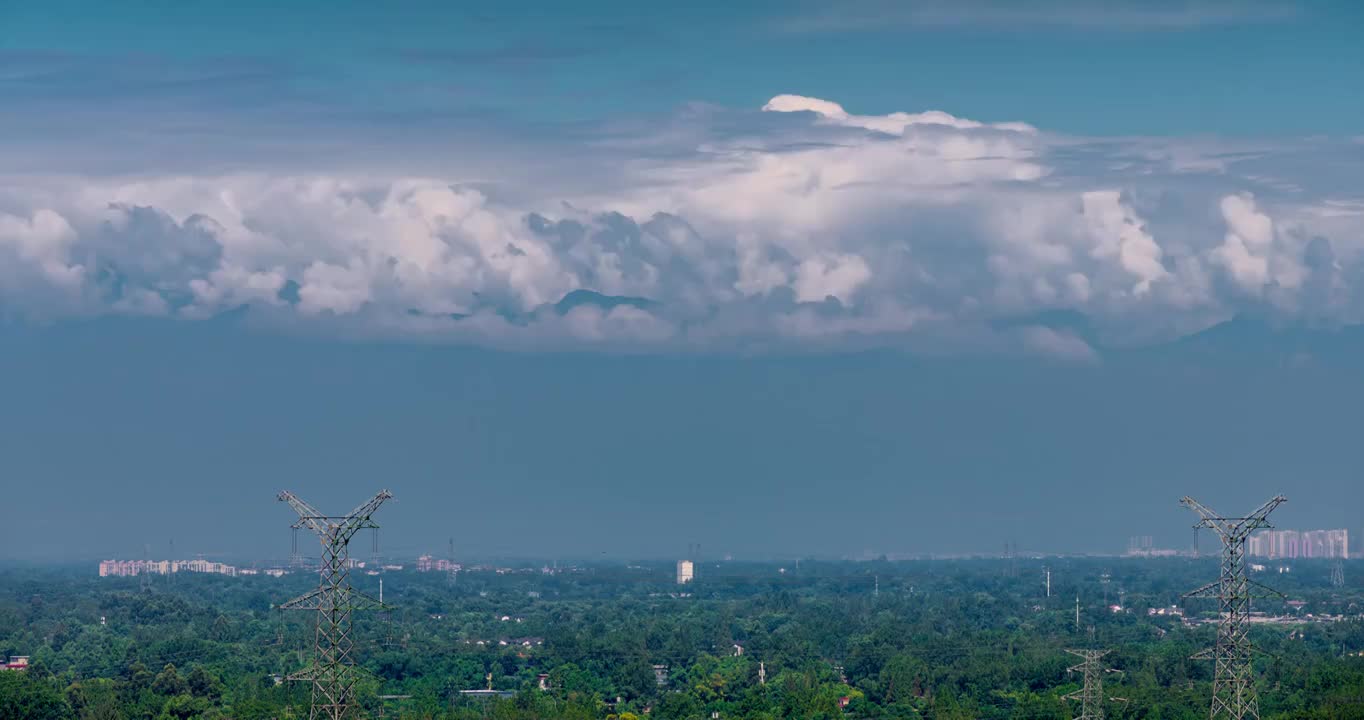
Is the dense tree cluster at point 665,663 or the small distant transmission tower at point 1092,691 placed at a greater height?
the small distant transmission tower at point 1092,691

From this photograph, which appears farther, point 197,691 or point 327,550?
point 197,691

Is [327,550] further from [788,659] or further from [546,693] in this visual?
[788,659]

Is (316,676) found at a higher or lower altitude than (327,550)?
lower

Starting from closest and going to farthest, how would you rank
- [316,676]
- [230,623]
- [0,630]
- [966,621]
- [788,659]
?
[316,676], [788,659], [0,630], [230,623], [966,621]

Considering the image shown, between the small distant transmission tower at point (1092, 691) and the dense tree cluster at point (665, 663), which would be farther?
the dense tree cluster at point (665, 663)

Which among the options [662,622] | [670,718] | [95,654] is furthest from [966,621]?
[670,718]

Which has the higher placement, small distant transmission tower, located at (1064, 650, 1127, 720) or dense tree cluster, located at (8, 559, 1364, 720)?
small distant transmission tower, located at (1064, 650, 1127, 720)

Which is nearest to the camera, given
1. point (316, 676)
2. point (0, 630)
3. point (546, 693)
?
point (316, 676)

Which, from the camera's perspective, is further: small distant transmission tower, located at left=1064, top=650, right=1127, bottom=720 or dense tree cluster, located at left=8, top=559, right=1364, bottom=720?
dense tree cluster, located at left=8, top=559, right=1364, bottom=720
